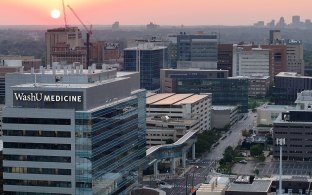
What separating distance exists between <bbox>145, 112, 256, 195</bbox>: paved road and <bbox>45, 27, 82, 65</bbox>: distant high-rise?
3994 centimetres

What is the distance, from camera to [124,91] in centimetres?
4478

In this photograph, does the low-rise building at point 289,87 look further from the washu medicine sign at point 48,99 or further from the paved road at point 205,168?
the washu medicine sign at point 48,99

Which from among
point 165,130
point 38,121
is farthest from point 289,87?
point 38,121

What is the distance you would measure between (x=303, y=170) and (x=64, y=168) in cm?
2602

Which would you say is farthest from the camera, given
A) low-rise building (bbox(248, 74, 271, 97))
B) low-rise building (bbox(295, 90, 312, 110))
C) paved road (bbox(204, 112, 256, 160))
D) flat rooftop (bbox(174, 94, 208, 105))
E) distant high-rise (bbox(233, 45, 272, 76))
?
distant high-rise (bbox(233, 45, 272, 76))

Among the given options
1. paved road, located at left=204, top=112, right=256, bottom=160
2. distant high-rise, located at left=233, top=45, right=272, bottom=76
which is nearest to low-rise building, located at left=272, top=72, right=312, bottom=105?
paved road, located at left=204, top=112, right=256, bottom=160

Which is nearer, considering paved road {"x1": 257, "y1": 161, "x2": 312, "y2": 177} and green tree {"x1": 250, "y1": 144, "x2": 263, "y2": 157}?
paved road {"x1": 257, "y1": 161, "x2": 312, "y2": 177}

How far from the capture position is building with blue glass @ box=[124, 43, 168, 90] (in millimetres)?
112938

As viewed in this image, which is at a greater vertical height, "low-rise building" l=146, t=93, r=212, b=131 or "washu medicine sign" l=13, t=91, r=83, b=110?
"washu medicine sign" l=13, t=91, r=83, b=110

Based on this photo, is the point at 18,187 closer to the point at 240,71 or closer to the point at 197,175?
the point at 197,175

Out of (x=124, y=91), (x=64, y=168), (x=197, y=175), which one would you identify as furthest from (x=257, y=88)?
(x=64, y=168)

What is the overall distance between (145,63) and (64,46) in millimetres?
14073

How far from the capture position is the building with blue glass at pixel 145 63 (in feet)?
371

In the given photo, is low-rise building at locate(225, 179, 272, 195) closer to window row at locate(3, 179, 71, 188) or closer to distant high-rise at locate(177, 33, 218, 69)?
window row at locate(3, 179, 71, 188)
